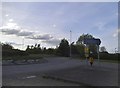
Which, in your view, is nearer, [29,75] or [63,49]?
[29,75]

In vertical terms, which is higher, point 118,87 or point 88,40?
point 88,40

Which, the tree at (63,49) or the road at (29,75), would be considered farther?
the tree at (63,49)

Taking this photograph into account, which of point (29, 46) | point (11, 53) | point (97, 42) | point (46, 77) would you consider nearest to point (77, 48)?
point (29, 46)

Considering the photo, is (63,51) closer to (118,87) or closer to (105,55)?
(105,55)

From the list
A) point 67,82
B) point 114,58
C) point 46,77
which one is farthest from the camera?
point 114,58

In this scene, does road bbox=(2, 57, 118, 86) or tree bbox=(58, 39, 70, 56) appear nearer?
road bbox=(2, 57, 118, 86)

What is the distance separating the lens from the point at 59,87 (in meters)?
11.4

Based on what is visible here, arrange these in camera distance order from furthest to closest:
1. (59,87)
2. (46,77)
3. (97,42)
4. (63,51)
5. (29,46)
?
1. (29,46)
2. (63,51)
3. (97,42)
4. (46,77)
5. (59,87)

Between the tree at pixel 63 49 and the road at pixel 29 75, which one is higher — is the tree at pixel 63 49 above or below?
above

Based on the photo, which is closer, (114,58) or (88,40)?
(88,40)

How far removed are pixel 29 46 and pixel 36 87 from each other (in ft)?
261

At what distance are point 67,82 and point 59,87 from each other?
71.7 inches

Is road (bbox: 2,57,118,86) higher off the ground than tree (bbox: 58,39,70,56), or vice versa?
tree (bbox: 58,39,70,56)

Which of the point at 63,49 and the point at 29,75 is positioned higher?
the point at 63,49
